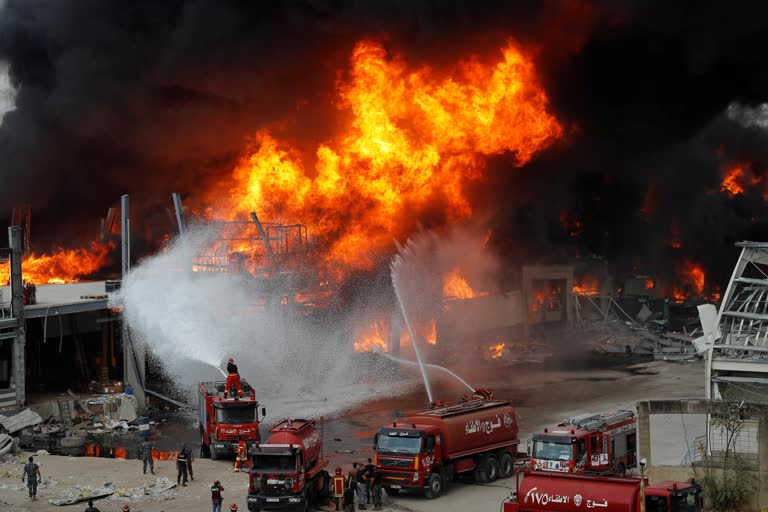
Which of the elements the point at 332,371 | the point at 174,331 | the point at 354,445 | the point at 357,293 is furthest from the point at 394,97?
the point at 354,445

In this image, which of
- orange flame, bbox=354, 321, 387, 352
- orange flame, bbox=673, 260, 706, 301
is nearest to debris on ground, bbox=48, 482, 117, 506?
orange flame, bbox=354, 321, 387, 352

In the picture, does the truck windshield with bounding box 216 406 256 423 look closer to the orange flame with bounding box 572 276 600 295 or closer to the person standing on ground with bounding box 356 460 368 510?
the person standing on ground with bounding box 356 460 368 510

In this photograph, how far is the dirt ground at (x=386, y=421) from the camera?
21.1 meters

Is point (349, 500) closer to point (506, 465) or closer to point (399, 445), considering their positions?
point (399, 445)

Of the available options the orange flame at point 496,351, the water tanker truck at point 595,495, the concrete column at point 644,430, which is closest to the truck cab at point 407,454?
the concrete column at point 644,430

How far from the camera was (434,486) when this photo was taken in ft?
70.6

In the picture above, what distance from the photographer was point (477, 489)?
73.6 feet

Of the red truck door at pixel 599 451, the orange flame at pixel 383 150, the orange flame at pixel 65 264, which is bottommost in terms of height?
the red truck door at pixel 599 451

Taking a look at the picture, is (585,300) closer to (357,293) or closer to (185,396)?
(357,293)

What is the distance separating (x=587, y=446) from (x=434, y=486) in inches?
145

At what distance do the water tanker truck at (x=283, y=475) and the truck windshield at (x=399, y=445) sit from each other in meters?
1.67

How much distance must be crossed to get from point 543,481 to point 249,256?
30667mm

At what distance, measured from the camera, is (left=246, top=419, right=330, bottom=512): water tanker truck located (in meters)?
20.0

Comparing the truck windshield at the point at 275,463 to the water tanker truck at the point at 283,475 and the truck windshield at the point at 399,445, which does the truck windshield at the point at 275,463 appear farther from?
the truck windshield at the point at 399,445
